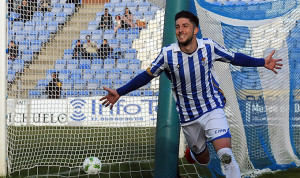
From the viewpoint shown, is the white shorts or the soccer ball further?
the soccer ball

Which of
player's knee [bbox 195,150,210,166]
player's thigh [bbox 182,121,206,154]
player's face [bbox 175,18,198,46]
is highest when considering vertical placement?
player's face [bbox 175,18,198,46]

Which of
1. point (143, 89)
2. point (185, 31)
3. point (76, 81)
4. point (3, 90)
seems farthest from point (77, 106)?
point (185, 31)

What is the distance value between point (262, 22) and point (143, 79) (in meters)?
3.12

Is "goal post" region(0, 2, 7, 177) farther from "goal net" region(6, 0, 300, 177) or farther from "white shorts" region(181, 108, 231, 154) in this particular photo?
"white shorts" region(181, 108, 231, 154)

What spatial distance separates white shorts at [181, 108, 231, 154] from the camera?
4391 millimetres

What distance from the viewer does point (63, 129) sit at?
7.95 meters

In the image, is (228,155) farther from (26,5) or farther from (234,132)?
(26,5)

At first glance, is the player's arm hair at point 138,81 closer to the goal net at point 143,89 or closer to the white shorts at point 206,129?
the white shorts at point 206,129

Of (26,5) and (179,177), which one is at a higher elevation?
(26,5)

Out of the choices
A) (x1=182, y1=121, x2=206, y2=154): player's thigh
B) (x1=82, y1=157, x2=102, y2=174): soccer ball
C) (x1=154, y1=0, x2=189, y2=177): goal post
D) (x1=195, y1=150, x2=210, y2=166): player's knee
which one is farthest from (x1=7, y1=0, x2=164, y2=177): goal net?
(x1=182, y1=121, x2=206, y2=154): player's thigh

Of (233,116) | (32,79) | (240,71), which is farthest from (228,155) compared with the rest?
(32,79)

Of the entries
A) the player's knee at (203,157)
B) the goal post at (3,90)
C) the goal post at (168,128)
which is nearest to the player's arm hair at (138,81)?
the goal post at (168,128)

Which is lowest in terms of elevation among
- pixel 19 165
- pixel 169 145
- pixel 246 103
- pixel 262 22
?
pixel 19 165

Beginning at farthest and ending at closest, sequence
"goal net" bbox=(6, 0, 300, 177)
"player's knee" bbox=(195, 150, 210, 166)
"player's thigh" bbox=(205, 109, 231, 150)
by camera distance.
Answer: "goal net" bbox=(6, 0, 300, 177)
"player's knee" bbox=(195, 150, 210, 166)
"player's thigh" bbox=(205, 109, 231, 150)
